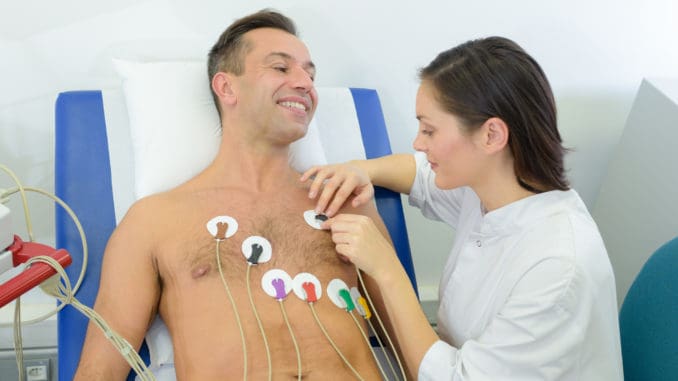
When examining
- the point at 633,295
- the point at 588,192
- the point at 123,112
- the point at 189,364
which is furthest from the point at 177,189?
the point at 588,192

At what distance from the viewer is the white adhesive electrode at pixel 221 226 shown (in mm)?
1468

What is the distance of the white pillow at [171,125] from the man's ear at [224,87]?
10 centimetres

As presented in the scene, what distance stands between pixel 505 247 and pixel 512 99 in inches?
11.9

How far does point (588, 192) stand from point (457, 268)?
1143mm

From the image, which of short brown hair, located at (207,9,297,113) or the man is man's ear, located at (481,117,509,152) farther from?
short brown hair, located at (207,9,297,113)

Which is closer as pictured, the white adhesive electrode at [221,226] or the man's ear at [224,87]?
the white adhesive electrode at [221,226]

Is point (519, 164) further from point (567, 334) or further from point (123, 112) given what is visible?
point (123, 112)

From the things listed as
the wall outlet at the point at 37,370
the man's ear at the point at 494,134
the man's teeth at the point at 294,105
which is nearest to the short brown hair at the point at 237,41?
the man's teeth at the point at 294,105

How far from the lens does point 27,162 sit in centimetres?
188

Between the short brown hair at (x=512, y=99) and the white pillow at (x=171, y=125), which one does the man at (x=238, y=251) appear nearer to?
the white pillow at (x=171, y=125)

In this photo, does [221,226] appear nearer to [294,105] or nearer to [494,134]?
[294,105]

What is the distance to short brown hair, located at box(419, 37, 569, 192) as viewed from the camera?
4.06 feet

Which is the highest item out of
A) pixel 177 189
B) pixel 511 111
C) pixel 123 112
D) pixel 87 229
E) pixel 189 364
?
pixel 511 111

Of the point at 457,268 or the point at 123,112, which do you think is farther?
the point at 123,112
